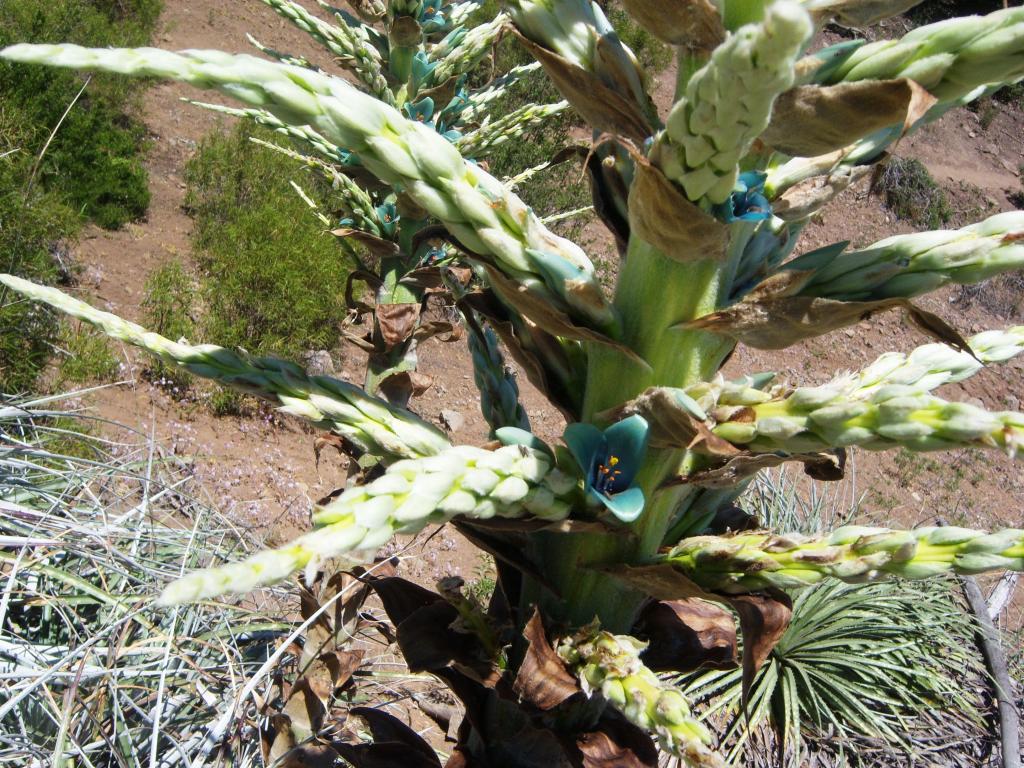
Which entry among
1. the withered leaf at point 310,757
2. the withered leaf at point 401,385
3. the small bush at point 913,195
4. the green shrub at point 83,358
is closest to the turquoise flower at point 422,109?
the withered leaf at point 401,385

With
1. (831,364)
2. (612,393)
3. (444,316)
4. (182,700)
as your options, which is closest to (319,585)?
(182,700)

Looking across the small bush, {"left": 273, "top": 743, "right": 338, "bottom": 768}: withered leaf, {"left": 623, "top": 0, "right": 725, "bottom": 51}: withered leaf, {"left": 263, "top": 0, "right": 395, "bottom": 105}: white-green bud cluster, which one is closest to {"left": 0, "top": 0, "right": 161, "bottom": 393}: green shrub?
{"left": 263, "top": 0, "right": 395, "bottom": 105}: white-green bud cluster

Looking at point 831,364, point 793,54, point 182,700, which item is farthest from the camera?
point 831,364

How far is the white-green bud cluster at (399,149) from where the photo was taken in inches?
28.2

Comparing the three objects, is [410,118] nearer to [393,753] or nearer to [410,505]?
[393,753]

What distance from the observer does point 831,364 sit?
11.6m

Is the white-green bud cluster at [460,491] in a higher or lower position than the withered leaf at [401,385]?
higher

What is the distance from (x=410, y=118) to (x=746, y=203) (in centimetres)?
213

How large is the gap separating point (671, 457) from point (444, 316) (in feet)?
28.3

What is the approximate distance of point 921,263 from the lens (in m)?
0.91

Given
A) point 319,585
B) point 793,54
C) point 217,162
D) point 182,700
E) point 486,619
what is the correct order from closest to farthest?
point 793,54 → point 486,619 → point 182,700 → point 319,585 → point 217,162

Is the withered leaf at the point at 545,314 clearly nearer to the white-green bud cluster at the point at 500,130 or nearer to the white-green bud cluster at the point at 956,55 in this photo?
the white-green bud cluster at the point at 956,55

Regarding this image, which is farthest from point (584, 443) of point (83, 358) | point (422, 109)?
point (83, 358)

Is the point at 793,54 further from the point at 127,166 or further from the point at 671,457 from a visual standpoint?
the point at 127,166
